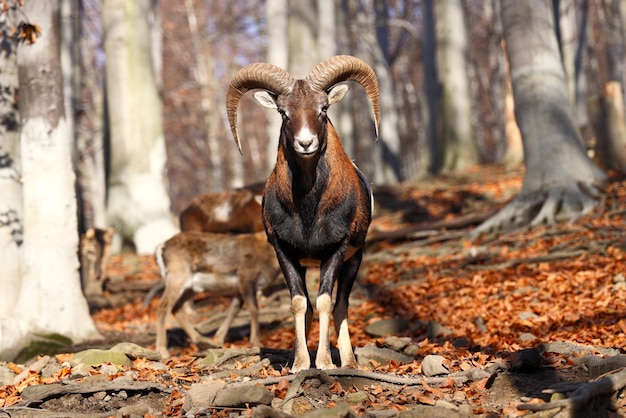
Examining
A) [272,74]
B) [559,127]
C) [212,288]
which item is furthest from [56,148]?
[559,127]

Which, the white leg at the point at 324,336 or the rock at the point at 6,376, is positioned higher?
the white leg at the point at 324,336

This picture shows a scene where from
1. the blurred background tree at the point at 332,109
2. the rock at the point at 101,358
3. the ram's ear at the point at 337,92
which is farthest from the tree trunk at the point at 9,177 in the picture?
the ram's ear at the point at 337,92

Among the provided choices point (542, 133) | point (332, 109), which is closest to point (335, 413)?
point (542, 133)

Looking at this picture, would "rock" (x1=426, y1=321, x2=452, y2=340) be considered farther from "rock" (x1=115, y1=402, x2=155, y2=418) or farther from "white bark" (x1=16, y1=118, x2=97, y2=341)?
"white bark" (x1=16, y1=118, x2=97, y2=341)

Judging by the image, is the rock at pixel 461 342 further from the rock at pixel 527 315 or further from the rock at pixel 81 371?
the rock at pixel 81 371

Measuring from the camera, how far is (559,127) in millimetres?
12867

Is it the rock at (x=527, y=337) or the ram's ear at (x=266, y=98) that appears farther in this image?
the rock at (x=527, y=337)

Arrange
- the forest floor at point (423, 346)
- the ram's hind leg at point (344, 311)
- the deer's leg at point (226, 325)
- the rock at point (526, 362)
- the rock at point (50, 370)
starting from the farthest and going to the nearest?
the deer's leg at point (226, 325), the rock at point (50, 370), the ram's hind leg at point (344, 311), the rock at point (526, 362), the forest floor at point (423, 346)

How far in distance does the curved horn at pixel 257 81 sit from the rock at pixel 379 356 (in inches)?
87.0

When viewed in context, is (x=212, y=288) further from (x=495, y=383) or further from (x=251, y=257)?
(x=495, y=383)

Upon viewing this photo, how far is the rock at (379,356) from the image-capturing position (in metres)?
7.30

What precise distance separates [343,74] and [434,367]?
2777mm

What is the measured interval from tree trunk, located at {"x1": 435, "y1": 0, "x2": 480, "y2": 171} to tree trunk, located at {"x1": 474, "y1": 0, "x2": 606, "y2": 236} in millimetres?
9663

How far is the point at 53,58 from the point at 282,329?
475 centimetres
